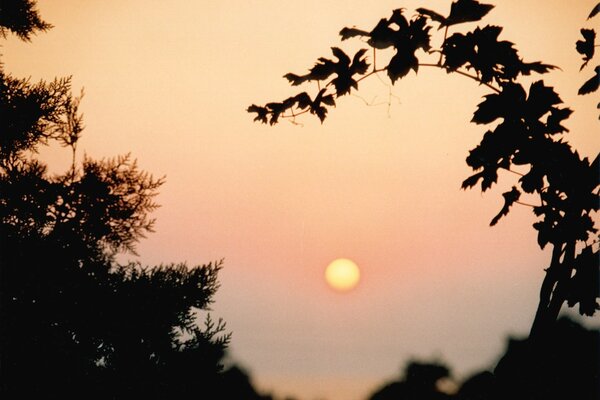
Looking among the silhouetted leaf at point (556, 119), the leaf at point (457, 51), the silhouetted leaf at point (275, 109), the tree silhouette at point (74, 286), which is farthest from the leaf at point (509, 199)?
the tree silhouette at point (74, 286)

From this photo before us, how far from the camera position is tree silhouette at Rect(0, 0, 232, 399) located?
1197 centimetres

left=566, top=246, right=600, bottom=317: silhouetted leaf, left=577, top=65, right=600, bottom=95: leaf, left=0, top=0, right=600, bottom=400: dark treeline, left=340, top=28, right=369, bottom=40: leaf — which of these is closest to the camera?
left=566, top=246, right=600, bottom=317: silhouetted leaf

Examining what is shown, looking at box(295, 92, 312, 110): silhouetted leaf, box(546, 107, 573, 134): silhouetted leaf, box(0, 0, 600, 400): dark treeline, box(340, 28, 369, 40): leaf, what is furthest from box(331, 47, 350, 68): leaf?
box(0, 0, 600, 400): dark treeline

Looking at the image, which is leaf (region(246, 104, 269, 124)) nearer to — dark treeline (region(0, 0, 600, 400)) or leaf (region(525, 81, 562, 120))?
leaf (region(525, 81, 562, 120))

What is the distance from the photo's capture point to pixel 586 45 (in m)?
2.62

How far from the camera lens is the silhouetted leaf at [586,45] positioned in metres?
2.62

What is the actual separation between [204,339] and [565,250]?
1442 centimetres

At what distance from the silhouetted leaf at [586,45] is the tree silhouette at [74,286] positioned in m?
12.5

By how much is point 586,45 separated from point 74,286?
13586 millimetres

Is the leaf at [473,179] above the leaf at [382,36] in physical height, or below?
below

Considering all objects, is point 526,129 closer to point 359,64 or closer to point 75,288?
point 359,64

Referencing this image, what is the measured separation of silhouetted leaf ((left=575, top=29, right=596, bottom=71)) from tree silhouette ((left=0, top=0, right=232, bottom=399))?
1246 centimetres

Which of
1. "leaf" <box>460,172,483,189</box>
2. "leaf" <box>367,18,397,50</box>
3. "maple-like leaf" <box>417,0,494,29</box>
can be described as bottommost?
"leaf" <box>460,172,483,189</box>

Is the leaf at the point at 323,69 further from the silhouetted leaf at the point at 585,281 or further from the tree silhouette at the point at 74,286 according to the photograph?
the tree silhouette at the point at 74,286
